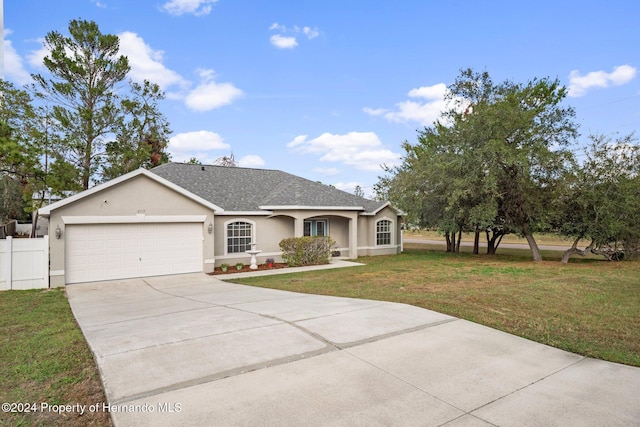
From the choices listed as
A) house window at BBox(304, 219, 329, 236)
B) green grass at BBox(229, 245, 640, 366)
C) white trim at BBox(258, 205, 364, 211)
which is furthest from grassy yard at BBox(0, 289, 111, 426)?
house window at BBox(304, 219, 329, 236)

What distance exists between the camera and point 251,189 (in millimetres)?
18625

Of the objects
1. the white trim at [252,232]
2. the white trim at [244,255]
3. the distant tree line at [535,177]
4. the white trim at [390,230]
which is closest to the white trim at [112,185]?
the white trim at [252,232]

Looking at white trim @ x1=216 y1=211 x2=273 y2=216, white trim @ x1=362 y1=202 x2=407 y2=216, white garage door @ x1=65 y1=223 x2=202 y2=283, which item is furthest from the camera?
white trim @ x1=362 y1=202 x2=407 y2=216

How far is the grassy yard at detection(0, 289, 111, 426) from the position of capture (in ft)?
11.5

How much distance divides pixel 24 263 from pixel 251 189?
989cm

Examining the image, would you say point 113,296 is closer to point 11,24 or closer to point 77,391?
point 77,391

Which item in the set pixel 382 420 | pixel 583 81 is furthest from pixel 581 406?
pixel 583 81

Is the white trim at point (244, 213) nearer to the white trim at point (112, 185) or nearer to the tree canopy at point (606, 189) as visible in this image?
the white trim at point (112, 185)

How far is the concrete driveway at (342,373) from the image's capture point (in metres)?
3.44

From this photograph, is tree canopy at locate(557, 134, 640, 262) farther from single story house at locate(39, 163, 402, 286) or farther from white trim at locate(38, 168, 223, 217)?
white trim at locate(38, 168, 223, 217)

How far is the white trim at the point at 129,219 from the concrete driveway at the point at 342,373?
19.0 ft

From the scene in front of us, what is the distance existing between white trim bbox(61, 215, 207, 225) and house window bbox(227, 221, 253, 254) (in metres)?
2.20

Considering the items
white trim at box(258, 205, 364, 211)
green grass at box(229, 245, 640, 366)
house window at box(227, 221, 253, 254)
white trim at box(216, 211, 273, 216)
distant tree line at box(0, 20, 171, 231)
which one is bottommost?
green grass at box(229, 245, 640, 366)

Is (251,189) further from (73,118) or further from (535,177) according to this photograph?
(535,177)
